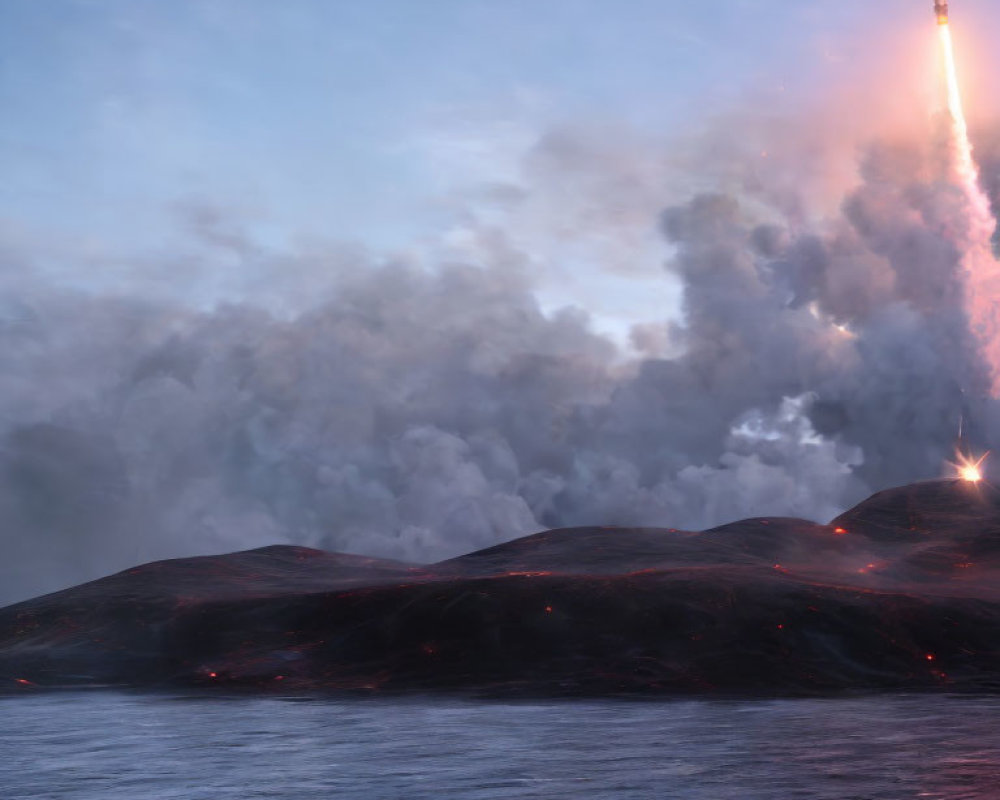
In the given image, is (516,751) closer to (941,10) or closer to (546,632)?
(546,632)

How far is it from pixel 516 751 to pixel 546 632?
51.6 metres

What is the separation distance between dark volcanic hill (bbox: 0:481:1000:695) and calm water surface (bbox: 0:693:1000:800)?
1876 cm

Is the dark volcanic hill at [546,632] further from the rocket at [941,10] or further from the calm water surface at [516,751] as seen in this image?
the rocket at [941,10]

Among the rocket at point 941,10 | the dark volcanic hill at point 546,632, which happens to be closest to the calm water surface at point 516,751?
the dark volcanic hill at point 546,632

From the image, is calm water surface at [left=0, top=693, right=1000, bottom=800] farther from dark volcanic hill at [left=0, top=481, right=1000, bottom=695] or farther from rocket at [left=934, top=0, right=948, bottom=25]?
rocket at [left=934, top=0, right=948, bottom=25]

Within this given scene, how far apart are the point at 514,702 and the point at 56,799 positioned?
3593 cm

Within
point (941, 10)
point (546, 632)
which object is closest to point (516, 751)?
point (546, 632)

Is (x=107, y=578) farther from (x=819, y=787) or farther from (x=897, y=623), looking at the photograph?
(x=819, y=787)

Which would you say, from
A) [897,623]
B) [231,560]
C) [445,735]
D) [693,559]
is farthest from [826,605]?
[231,560]

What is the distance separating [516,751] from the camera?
3628 cm

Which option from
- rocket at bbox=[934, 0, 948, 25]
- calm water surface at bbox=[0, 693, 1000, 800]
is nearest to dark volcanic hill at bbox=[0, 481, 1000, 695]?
calm water surface at bbox=[0, 693, 1000, 800]

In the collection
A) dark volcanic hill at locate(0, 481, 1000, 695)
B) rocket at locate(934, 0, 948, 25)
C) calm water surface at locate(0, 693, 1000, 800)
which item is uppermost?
rocket at locate(934, 0, 948, 25)

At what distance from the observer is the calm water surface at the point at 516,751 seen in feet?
92.3

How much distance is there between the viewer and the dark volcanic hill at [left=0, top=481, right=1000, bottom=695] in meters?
77.9
